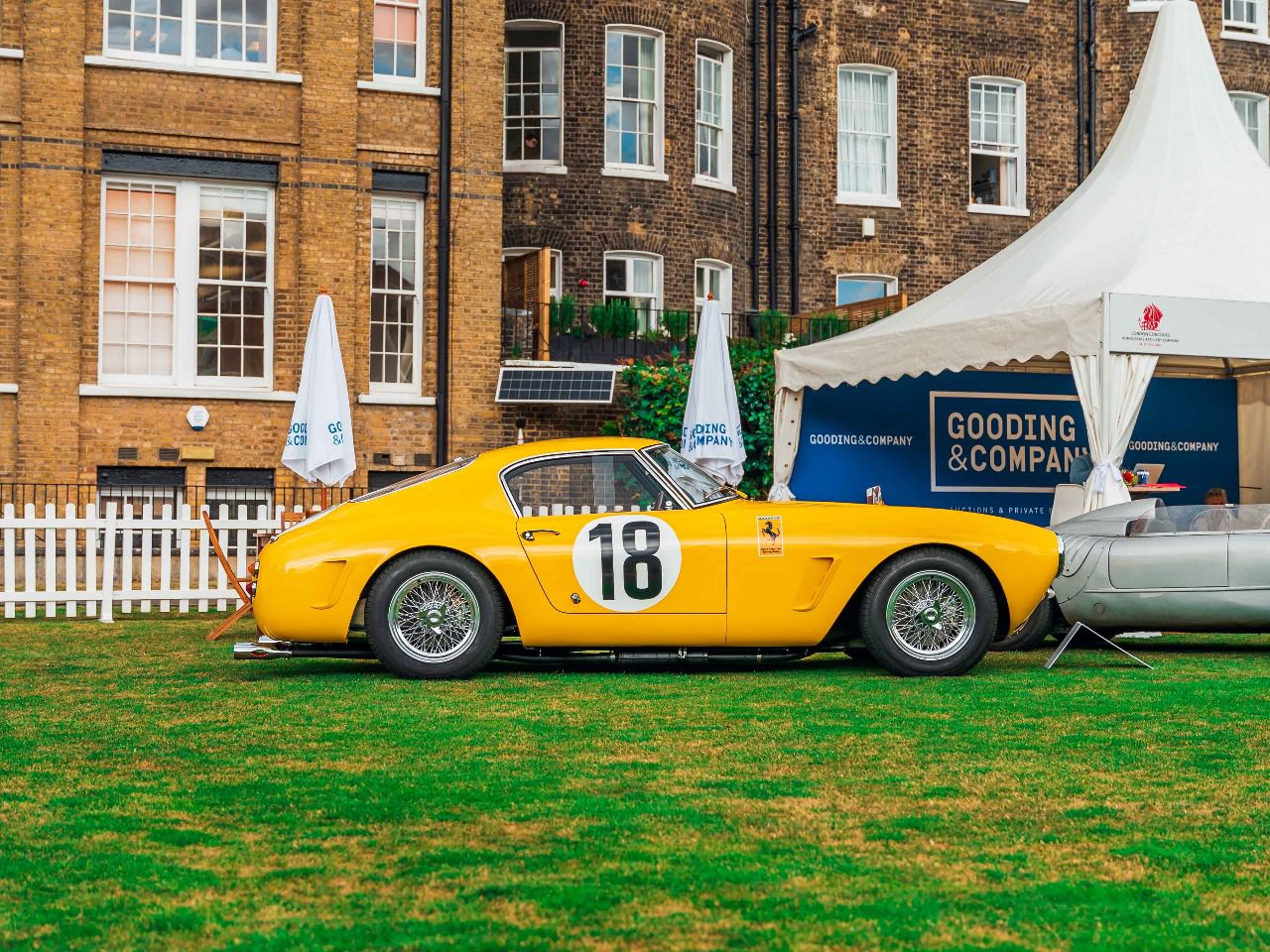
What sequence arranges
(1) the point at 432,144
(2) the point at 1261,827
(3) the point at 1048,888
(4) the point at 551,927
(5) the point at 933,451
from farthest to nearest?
(1) the point at 432,144 < (5) the point at 933,451 < (2) the point at 1261,827 < (3) the point at 1048,888 < (4) the point at 551,927

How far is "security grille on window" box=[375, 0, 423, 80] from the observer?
21609 mm

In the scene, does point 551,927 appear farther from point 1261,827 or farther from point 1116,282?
point 1116,282

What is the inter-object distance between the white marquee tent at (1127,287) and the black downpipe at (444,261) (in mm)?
5525

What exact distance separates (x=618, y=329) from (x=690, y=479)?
41.2 feet

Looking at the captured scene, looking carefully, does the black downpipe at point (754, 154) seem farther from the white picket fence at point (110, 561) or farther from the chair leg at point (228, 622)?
the chair leg at point (228, 622)

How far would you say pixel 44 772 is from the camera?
6.52 m

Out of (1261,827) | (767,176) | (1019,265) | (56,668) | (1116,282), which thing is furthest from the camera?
(767,176)

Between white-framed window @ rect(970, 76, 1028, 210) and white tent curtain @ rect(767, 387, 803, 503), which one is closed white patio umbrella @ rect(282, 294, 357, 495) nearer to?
white tent curtain @ rect(767, 387, 803, 503)

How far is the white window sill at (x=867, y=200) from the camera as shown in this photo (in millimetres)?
27812

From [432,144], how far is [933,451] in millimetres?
7959

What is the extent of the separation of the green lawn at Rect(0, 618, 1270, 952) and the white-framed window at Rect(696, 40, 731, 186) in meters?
17.7

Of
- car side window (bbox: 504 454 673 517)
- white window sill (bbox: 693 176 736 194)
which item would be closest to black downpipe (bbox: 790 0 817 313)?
white window sill (bbox: 693 176 736 194)

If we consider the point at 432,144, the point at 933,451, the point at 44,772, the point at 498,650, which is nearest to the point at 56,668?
the point at 498,650

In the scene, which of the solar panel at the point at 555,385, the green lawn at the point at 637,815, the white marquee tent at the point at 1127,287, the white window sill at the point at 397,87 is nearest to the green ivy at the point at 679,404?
the solar panel at the point at 555,385
